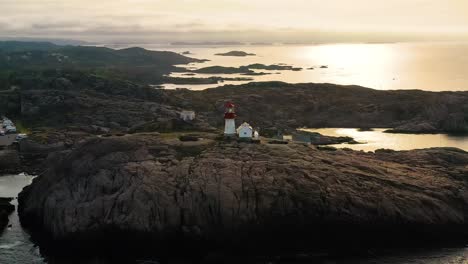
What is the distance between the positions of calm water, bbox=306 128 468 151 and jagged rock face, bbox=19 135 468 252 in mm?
42166

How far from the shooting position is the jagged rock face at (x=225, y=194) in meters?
57.2

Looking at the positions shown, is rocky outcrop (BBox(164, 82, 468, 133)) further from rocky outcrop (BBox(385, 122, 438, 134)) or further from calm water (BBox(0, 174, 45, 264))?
calm water (BBox(0, 174, 45, 264))

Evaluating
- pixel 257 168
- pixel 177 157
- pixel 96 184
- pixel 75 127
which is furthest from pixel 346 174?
pixel 75 127

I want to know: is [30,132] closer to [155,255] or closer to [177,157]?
Answer: [177,157]

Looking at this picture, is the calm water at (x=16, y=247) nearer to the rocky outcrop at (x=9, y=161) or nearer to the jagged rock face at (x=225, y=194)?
the jagged rock face at (x=225, y=194)

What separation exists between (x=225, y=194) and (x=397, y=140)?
2764 inches

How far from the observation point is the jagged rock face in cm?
5716

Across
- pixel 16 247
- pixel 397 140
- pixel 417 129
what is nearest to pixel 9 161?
pixel 16 247

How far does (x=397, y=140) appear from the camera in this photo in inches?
4665

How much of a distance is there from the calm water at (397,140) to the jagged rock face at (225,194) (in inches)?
1660

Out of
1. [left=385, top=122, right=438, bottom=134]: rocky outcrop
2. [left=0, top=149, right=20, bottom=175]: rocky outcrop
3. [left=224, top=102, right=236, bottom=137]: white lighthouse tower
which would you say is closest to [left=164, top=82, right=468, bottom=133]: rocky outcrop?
[left=385, top=122, right=438, bottom=134]: rocky outcrop

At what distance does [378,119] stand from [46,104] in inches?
3340

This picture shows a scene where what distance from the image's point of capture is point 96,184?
61.7 m

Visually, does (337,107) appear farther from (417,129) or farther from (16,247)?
(16,247)
